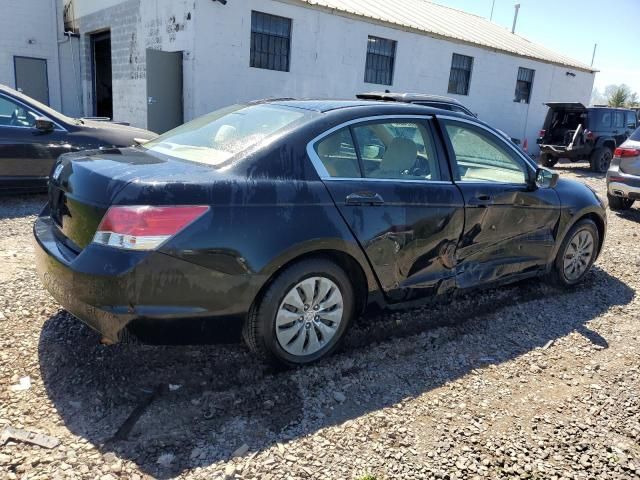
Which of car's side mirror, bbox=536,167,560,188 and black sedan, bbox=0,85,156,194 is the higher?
car's side mirror, bbox=536,167,560,188

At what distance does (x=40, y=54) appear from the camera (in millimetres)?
17516

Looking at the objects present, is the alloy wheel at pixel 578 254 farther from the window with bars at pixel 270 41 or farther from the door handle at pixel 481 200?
the window with bars at pixel 270 41

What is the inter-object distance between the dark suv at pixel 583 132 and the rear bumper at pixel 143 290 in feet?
46.9

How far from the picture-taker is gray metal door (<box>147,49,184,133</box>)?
11.8m

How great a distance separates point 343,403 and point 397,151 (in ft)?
5.49

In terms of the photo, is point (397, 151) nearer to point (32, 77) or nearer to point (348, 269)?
point (348, 269)

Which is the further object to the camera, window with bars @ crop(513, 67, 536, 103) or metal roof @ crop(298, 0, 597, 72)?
window with bars @ crop(513, 67, 536, 103)

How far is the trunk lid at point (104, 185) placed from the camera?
253 cm

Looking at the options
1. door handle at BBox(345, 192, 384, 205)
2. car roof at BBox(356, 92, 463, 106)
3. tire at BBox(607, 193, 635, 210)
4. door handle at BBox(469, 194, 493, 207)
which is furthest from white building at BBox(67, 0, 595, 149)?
door handle at BBox(345, 192, 384, 205)

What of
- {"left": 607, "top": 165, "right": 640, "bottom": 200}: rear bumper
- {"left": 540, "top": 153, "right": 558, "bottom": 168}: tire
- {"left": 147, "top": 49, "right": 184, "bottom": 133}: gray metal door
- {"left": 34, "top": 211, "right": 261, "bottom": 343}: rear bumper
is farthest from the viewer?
{"left": 540, "top": 153, "right": 558, "bottom": 168}: tire

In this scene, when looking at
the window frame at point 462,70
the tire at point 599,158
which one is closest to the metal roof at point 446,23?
the window frame at point 462,70

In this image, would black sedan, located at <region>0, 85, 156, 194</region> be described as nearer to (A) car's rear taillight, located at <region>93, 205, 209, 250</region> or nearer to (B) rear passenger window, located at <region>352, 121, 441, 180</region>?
→ (B) rear passenger window, located at <region>352, 121, 441, 180</region>

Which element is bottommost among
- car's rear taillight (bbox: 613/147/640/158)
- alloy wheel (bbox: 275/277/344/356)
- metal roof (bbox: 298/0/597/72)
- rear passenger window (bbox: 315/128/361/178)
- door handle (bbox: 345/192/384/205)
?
alloy wheel (bbox: 275/277/344/356)

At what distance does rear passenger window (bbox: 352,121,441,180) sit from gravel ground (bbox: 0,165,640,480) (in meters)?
1.16
